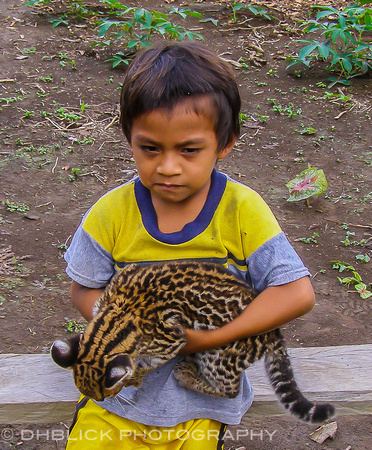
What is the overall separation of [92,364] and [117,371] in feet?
0.45

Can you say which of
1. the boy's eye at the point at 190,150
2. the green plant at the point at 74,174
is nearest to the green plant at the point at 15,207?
the green plant at the point at 74,174

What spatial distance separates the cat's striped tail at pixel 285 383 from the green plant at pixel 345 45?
5485 millimetres

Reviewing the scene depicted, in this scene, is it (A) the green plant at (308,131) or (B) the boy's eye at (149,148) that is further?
(A) the green plant at (308,131)

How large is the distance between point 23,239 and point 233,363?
123 inches

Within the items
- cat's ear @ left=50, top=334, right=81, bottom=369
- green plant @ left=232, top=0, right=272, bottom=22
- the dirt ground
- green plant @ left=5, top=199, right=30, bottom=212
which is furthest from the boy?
green plant @ left=232, top=0, right=272, bottom=22

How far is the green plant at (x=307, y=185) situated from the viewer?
18.7 feet

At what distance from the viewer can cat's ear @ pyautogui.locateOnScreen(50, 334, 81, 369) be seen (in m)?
2.24

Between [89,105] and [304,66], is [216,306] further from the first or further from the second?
[304,66]

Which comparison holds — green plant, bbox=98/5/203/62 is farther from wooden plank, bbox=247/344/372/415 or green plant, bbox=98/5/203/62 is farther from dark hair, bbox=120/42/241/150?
wooden plank, bbox=247/344/372/415

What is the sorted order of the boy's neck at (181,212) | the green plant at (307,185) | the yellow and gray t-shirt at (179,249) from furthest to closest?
1. the green plant at (307,185)
2. the boy's neck at (181,212)
3. the yellow and gray t-shirt at (179,249)

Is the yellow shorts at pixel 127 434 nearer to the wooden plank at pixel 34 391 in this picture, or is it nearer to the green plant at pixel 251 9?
the wooden plank at pixel 34 391

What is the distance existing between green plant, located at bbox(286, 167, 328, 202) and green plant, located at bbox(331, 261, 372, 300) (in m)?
0.84

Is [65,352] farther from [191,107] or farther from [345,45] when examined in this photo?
[345,45]

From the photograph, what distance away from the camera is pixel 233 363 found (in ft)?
8.50
